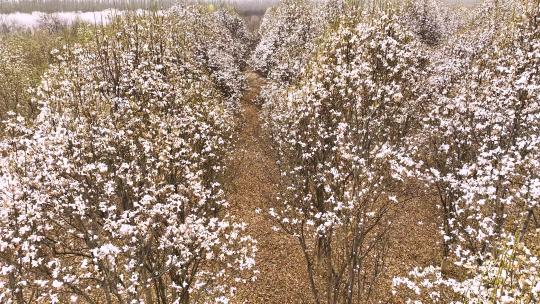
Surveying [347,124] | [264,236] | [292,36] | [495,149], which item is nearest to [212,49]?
[292,36]

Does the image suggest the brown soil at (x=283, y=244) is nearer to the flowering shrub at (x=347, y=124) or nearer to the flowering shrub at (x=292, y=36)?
the flowering shrub at (x=347, y=124)

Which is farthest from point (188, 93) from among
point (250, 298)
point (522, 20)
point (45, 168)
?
point (522, 20)

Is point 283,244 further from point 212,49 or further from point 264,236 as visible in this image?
point 212,49

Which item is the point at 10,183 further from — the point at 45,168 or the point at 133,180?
the point at 133,180

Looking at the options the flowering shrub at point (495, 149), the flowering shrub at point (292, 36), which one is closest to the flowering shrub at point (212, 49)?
the flowering shrub at point (292, 36)

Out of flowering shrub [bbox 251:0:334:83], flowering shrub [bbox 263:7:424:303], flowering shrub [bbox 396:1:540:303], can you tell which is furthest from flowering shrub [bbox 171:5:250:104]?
flowering shrub [bbox 396:1:540:303]

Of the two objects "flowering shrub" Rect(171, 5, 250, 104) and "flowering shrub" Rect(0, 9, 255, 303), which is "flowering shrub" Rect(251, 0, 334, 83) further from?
"flowering shrub" Rect(0, 9, 255, 303)
